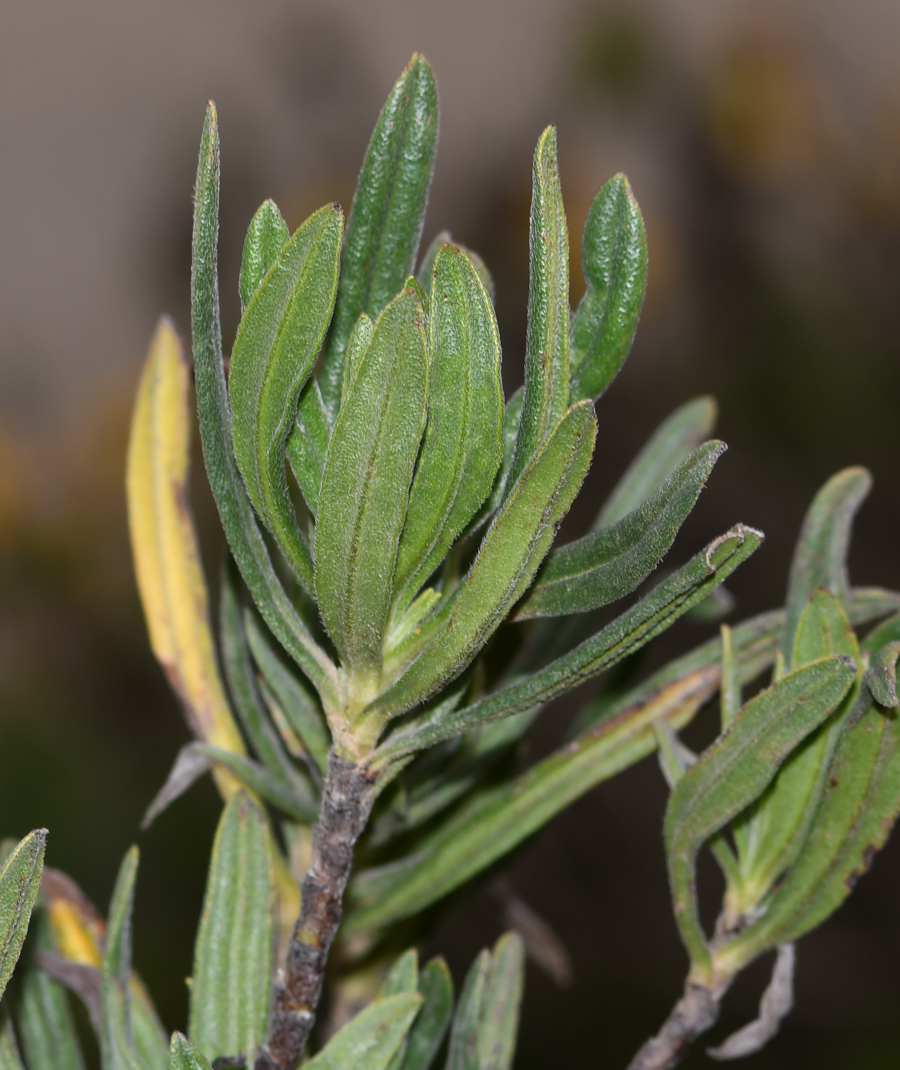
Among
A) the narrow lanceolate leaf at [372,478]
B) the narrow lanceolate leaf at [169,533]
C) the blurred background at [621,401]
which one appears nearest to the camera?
the narrow lanceolate leaf at [372,478]

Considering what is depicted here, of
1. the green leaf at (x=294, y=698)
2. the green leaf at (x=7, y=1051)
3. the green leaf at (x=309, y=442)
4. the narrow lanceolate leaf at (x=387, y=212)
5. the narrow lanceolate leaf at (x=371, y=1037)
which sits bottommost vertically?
the green leaf at (x=7, y=1051)

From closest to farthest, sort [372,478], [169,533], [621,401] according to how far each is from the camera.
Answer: [372,478], [169,533], [621,401]

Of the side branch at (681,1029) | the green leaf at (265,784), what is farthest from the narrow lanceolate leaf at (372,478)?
the side branch at (681,1029)

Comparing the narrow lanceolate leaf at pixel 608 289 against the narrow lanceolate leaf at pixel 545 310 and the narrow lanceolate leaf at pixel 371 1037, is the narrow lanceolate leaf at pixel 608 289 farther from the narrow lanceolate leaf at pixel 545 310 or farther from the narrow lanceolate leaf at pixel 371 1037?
the narrow lanceolate leaf at pixel 371 1037

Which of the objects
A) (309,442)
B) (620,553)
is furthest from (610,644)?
(309,442)

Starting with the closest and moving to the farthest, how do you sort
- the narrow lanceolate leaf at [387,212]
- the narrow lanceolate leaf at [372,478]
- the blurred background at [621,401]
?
the narrow lanceolate leaf at [372,478], the narrow lanceolate leaf at [387,212], the blurred background at [621,401]

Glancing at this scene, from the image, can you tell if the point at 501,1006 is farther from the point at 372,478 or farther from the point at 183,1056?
the point at 372,478
